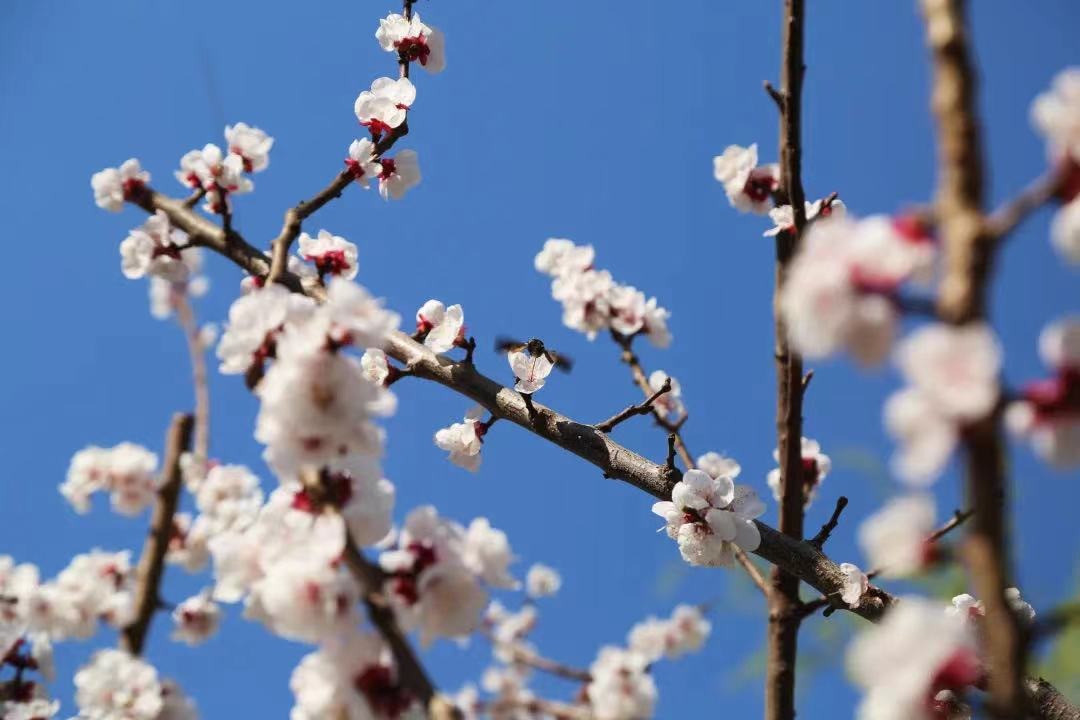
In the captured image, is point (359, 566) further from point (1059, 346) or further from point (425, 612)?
point (1059, 346)

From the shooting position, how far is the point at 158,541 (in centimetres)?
173

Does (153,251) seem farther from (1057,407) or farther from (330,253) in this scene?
(1057,407)

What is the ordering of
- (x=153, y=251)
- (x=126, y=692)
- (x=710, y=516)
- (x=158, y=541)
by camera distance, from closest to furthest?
(x=126, y=692) < (x=158, y=541) < (x=710, y=516) < (x=153, y=251)

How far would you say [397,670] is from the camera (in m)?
1.00

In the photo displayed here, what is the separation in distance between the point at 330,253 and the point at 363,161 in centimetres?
29

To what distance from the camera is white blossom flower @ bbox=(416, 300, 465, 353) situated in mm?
2152

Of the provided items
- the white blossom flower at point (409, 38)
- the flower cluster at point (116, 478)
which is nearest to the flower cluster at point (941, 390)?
the white blossom flower at point (409, 38)

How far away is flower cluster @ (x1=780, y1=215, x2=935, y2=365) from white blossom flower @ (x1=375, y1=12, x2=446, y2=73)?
6.77 ft

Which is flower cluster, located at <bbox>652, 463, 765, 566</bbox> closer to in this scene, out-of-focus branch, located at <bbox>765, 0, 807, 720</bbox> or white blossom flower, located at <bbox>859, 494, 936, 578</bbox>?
out-of-focus branch, located at <bbox>765, 0, 807, 720</bbox>

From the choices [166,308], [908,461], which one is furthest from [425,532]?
[166,308]

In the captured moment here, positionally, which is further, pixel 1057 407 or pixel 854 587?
pixel 854 587

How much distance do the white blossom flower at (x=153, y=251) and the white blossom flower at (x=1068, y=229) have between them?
6.76 feet

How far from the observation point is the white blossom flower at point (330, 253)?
2.23 meters

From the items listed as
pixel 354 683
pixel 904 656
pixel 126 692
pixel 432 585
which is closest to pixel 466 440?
pixel 126 692
